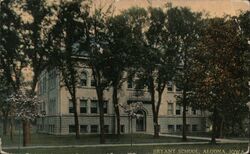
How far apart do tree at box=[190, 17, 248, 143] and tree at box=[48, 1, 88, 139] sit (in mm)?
5855

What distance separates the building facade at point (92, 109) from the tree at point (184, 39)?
40 cm

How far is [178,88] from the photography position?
21.7 m

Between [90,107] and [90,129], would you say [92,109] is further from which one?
[90,129]

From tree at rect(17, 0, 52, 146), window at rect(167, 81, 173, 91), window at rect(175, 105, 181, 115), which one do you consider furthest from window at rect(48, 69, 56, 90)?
window at rect(175, 105, 181, 115)

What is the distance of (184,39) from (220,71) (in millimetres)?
2371

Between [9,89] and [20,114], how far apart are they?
1.44m

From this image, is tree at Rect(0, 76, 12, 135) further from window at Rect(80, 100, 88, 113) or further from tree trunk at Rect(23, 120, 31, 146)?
window at Rect(80, 100, 88, 113)

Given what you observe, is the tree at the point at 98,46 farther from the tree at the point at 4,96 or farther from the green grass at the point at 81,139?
the tree at the point at 4,96

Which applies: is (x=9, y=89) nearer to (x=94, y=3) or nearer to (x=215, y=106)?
(x=94, y=3)

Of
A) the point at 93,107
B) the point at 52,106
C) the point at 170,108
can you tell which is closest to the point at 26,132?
the point at 52,106

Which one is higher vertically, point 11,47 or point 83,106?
point 11,47

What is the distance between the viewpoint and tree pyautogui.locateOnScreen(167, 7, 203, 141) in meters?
21.7

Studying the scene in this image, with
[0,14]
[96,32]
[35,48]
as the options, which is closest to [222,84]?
[96,32]

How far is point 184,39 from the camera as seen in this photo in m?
22.7
